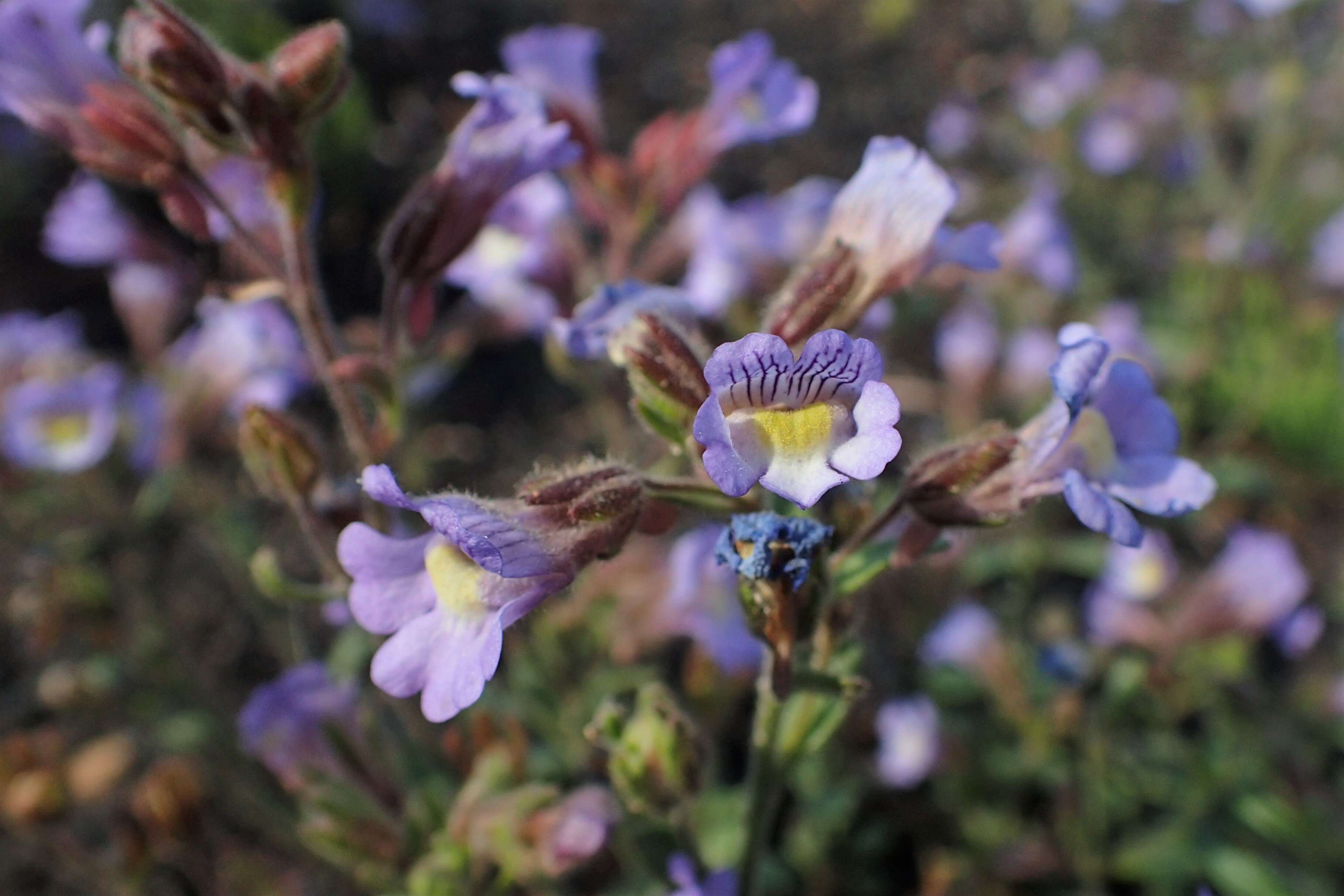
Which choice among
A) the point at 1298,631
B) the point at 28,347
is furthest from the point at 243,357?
the point at 1298,631

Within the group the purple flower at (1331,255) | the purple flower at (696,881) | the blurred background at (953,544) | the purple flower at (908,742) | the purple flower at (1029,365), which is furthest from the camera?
the purple flower at (1331,255)

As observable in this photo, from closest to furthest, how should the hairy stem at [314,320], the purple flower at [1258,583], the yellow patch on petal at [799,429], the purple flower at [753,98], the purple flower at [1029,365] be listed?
the yellow patch on petal at [799,429] < the hairy stem at [314,320] < the purple flower at [753,98] < the purple flower at [1258,583] < the purple flower at [1029,365]

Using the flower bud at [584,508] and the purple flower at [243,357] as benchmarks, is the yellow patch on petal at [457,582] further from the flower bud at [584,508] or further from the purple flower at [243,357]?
the purple flower at [243,357]

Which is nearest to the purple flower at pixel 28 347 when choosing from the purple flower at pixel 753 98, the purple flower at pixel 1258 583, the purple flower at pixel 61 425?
the purple flower at pixel 61 425

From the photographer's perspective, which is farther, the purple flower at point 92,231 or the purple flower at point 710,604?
the purple flower at point 92,231

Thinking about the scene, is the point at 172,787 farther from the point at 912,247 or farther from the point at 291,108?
the point at 912,247

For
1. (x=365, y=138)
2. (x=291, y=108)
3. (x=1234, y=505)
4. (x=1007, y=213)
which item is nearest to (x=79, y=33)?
(x=291, y=108)
